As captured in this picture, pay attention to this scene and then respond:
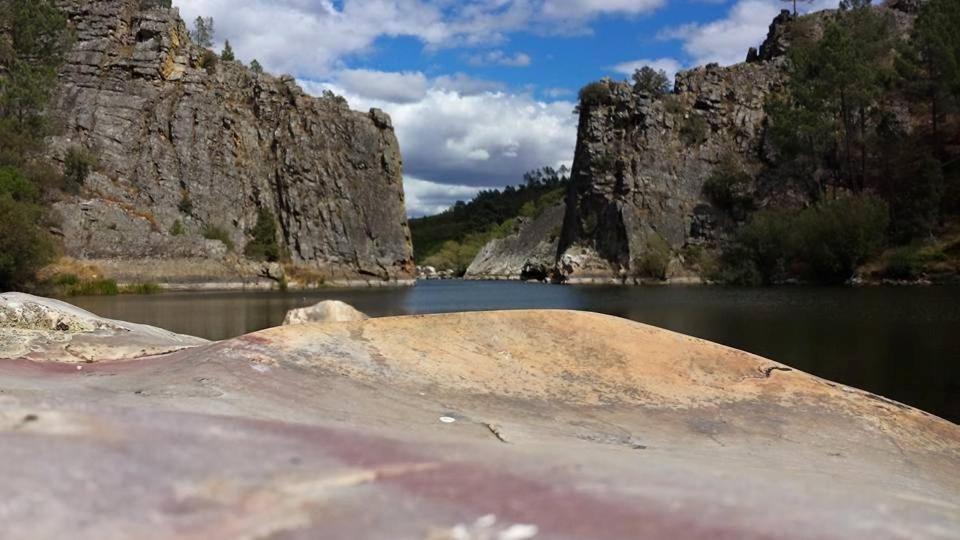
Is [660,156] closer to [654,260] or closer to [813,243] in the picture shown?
[654,260]

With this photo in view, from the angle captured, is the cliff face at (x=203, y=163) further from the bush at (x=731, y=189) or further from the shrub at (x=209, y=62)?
the bush at (x=731, y=189)

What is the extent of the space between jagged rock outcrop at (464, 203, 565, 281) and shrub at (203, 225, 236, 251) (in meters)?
72.9

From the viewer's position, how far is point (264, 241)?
93.8m

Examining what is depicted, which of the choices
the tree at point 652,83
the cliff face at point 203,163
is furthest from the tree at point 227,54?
the tree at point 652,83

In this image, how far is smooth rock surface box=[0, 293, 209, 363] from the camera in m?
7.60

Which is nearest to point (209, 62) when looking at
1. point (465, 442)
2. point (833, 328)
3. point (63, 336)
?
point (833, 328)

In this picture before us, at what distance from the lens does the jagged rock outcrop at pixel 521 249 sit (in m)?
160

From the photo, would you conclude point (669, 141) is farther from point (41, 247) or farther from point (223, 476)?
point (223, 476)

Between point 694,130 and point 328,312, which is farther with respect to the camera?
point 694,130

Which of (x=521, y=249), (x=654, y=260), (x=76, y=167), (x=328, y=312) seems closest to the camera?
(x=328, y=312)

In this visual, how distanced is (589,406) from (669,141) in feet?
359

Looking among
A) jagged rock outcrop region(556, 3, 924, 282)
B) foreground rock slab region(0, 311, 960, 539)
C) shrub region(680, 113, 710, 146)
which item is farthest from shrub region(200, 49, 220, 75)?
foreground rock slab region(0, 311, 960, 539)

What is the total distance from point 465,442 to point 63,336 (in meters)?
5.81

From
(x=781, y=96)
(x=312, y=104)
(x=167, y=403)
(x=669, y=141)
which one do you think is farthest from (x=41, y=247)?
(x=781, y=96)
